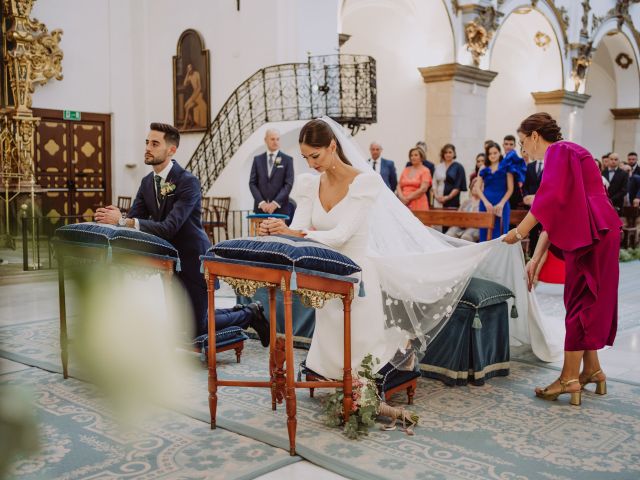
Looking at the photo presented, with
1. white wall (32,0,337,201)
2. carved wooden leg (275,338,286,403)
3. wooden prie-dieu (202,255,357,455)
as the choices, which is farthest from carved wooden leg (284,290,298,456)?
white wall (32,0,337,201)

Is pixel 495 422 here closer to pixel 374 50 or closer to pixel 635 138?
pixel 374 50

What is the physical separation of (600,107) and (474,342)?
20390 millimetres

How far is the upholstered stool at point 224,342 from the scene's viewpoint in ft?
15.1

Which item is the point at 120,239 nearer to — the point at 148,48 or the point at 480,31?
the point at 148,48

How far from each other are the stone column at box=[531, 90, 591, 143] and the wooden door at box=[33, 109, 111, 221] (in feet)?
36.7

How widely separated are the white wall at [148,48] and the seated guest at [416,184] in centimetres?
407

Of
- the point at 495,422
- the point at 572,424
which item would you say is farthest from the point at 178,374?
the point at 572,424

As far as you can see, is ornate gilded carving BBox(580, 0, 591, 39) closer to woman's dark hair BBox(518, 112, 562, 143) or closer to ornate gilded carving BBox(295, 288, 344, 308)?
woman's dark hair BBox(518, 112, 562, 143)

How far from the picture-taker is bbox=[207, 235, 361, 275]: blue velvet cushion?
122 inches

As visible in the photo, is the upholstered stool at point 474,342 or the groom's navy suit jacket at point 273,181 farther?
the groom's navy suit jacket at point 273,181

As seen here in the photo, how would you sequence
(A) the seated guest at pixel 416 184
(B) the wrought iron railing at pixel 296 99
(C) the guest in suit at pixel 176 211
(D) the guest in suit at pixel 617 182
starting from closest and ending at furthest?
(C) the guest in suit at pixel 176 211 < (A) the seated guest at pixel 416 184 < (B) the wrought iron railing at pixel 296 99 < (D) the guest in suit at pixel 617 182

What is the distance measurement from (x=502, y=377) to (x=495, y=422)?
94 cm

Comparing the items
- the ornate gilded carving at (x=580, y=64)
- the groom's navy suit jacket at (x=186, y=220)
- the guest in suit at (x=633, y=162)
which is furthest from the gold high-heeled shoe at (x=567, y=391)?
the ornate gilded carving at (x=580, y=64)

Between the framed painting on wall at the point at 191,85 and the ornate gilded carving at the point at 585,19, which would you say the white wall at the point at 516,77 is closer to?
the ornate gilded carving at the point at 585,19
